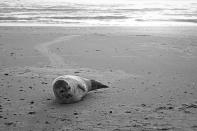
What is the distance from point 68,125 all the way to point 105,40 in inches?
368

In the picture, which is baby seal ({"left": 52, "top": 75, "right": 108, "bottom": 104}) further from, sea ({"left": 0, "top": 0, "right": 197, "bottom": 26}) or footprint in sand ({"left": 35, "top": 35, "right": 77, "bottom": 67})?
sea ({"left": 0, "top": 0, "right": 197, "bottom": 26})

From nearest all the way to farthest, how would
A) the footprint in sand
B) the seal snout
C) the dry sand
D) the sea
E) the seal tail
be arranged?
the dry sand < the seal snout < the seal tail < the footprint in sand < the sea

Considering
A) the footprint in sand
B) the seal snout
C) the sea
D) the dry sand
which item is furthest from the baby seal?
the sea

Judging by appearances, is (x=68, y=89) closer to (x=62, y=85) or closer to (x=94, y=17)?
(x=62, y=85)

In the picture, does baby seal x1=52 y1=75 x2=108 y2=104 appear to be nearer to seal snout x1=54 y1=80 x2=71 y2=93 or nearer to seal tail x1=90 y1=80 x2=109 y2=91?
seal snout x1=54 y1=80 x2=71 y2=93

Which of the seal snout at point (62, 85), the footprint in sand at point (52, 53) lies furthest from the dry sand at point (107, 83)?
the seal snout at point (62, 85)

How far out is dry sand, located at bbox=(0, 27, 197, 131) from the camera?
5.42m

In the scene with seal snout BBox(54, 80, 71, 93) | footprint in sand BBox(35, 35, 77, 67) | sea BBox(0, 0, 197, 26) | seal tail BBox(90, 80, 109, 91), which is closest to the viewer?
seal snout BBox(54, 80, 71, 93)

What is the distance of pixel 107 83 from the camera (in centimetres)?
770

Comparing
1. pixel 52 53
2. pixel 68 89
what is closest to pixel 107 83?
pixel 68 89

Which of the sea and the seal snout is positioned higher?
the sea

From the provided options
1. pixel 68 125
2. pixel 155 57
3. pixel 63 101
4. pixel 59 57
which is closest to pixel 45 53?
pixel 59 57

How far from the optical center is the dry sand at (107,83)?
5.42 meters

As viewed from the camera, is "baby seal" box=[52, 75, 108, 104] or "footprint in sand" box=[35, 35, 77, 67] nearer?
"baby seal" box=[52, 75, 108, 104]
